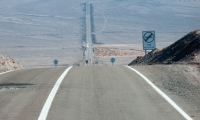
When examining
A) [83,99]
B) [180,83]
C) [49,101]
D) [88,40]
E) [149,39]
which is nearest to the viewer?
[49,101]

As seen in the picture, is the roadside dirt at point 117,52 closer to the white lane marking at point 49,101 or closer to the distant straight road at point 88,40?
the distant straight road at point 88,40

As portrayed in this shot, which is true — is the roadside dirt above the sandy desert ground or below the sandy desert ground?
below

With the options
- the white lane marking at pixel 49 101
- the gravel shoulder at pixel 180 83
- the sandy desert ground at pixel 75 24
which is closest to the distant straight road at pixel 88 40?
the sandy desert ground at pixel 75 24

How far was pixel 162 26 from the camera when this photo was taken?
79.7 meters

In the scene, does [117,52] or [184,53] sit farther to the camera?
[117,52]

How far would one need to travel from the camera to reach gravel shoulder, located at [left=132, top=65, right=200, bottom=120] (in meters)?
13.3

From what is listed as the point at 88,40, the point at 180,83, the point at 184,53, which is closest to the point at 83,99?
the point at 180,83

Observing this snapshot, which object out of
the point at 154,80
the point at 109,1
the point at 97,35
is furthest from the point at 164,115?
the point at 109,1

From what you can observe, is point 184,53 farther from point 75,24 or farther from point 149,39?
point 75,24

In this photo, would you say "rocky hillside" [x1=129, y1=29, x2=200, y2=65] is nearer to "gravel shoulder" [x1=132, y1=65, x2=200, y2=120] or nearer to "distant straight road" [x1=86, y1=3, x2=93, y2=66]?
"gravel shoulder" [x1=132, y1=65, x2=200, y2=120]

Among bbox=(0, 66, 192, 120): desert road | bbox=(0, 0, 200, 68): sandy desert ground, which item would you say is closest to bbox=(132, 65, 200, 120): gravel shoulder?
bbox=(0, 66, 192, 120): desert road

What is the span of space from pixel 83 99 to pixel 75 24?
2695 inches

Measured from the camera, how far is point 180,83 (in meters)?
16.6

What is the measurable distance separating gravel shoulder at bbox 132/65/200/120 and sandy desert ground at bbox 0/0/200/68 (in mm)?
27604
